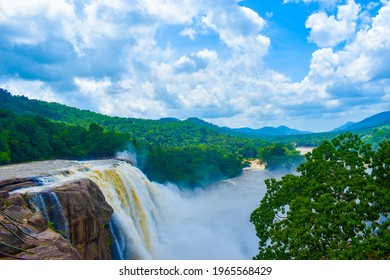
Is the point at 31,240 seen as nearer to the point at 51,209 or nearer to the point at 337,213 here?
the point at 51,209

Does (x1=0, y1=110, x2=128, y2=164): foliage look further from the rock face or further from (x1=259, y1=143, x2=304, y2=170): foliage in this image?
(x1=259, y1=143, x2=304, y2=170): foliage

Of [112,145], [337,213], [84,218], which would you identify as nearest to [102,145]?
[112,145]

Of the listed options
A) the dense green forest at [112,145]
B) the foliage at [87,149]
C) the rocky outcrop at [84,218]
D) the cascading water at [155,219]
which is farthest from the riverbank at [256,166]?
the rocky outcrop at [84,218]

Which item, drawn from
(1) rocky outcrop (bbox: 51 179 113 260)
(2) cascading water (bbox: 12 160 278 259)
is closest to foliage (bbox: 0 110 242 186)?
(2) cascading water (bbox: 12 160 278 259)

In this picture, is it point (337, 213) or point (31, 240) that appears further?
point (337, 213)

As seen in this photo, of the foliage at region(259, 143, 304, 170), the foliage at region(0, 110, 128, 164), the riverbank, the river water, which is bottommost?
the river water

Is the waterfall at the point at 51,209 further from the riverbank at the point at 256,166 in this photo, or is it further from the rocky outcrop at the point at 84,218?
the riverbank at the point at 256,166
